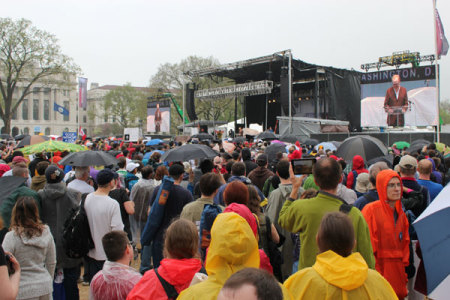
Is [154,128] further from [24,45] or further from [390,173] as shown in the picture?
[390,173]

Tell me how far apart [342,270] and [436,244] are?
0.47 m

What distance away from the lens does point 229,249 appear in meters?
1.88

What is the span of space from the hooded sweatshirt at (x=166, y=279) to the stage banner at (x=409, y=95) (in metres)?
20.8

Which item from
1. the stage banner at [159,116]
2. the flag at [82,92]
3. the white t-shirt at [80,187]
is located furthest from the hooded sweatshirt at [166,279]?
the stage banner at [159,116]

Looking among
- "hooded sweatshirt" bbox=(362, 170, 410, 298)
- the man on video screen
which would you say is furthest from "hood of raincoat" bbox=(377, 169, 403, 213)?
the man on video screen

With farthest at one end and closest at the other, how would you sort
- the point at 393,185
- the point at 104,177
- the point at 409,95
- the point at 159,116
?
1. the point at 159,116
2. the point at 409,95
3. the point at 104,177
4. the point at 393,185

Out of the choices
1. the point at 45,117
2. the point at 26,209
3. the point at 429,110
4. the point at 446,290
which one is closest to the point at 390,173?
the point at 446,290

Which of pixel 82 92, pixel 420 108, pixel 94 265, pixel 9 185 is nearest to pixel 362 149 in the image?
pixel 94 265

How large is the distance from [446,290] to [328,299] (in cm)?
56

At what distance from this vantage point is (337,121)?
1069 inches

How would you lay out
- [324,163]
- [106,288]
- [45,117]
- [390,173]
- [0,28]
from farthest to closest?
[45,117]
[0,28]
[390,173]
[324,163]
[106,288]

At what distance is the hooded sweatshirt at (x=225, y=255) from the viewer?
188 cm

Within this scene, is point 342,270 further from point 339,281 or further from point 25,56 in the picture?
point 25,56

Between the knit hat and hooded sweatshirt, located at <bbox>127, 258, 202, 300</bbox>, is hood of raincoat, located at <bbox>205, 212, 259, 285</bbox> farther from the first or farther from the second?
the knit hat
